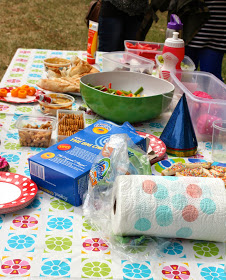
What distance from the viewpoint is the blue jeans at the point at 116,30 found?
8.70ft

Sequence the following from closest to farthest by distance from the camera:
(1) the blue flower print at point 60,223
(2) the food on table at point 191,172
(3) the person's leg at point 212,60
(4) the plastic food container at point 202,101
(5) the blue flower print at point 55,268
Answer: (5) the blue flower print at point 55,268 < (1) the blue flower print at point 60,223 < (2) the food on table at point 191,172 < (4) the plastic food container at point 202,101 < (3) the person's leg at point 212,60

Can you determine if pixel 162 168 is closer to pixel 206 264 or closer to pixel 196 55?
pixel 206 264

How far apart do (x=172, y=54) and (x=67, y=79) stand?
19.6 inches

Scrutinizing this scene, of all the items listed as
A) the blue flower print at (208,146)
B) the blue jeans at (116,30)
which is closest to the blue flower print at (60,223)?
the blue flower print at (208,146)

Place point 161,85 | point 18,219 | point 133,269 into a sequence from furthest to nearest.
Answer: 1. point 161,85
2. point 18,219
3. point 133,269

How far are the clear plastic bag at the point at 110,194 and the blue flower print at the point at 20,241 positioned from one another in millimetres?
160

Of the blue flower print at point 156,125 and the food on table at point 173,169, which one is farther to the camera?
the blue flower print at point 156,125

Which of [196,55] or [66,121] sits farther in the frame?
[196,55]

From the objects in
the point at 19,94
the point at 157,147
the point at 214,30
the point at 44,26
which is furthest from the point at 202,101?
the point at 44,26

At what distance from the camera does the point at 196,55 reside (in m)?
2.58

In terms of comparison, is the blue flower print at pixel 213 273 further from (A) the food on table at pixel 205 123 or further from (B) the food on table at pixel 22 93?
(B) the food on table at pixel 22 93

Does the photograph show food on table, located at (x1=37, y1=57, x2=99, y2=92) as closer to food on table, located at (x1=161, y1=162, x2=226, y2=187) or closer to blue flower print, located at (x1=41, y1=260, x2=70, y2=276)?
food on table, located at (x1=161, y1=162, x2=226, y2=187)

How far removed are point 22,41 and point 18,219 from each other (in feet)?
15.3

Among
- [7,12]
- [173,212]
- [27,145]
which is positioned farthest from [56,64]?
[7,12]
